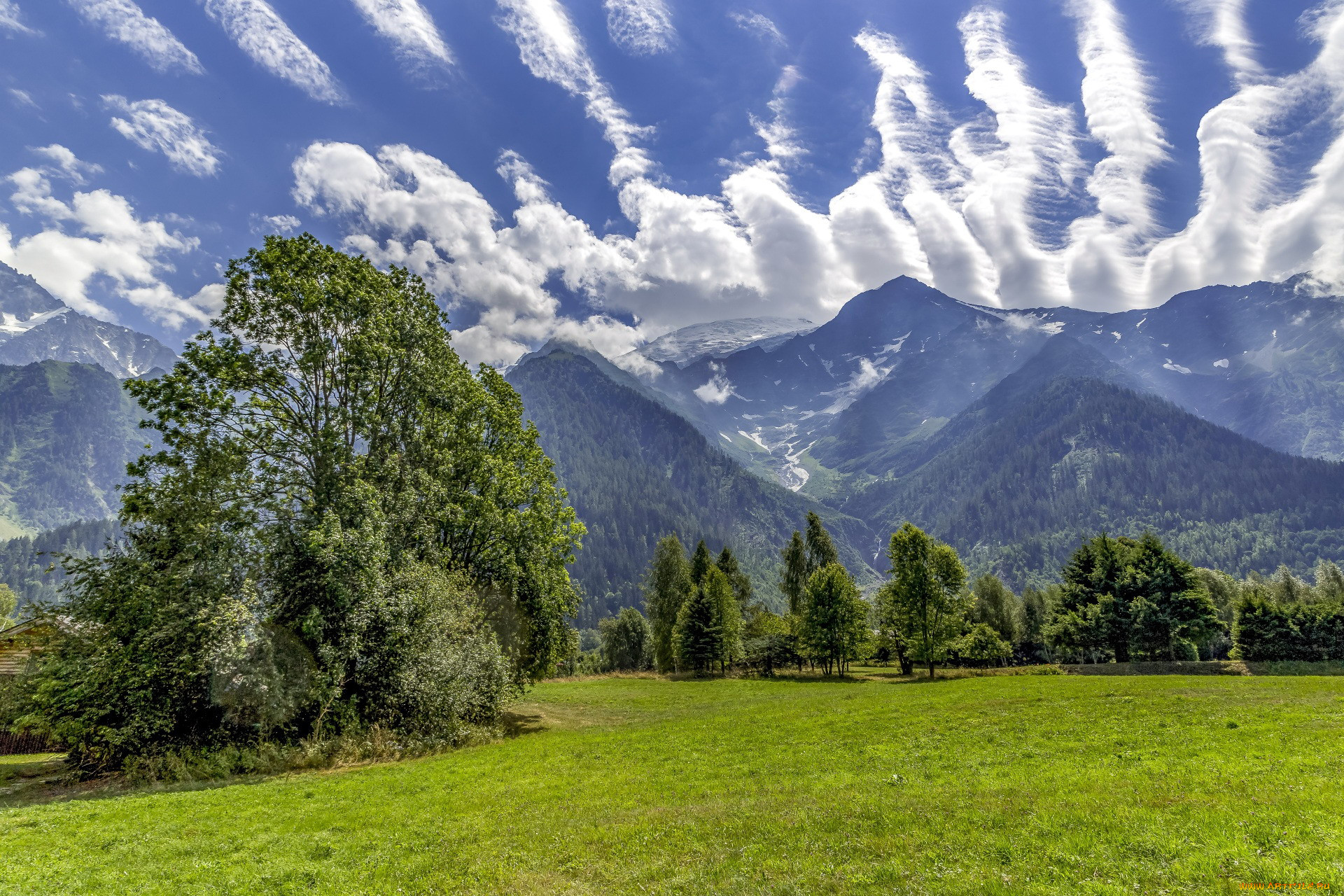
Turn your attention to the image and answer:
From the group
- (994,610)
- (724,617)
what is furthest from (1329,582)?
(724,617)

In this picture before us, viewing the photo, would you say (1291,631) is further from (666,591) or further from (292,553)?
(292,553)

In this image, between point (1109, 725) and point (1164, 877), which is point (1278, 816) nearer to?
point (1164, 877)

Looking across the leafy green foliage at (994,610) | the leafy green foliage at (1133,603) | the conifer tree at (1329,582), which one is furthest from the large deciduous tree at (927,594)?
the conifer tree at (1329,582)

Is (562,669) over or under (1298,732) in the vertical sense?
under

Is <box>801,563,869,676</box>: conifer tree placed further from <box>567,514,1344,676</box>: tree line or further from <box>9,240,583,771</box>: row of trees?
<box>9,240,583,771</box>: row of trees

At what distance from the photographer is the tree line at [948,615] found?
54562 millimetres

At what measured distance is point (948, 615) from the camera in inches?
2170

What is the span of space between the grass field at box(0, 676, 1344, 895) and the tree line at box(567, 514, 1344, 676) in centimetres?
3265

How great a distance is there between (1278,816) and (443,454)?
Result: 3091cm

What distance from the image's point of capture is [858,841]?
10.6 meters

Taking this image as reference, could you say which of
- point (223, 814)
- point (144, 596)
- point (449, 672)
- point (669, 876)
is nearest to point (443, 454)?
point (449, 672)

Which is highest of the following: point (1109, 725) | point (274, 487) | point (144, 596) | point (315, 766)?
point (274, 487)

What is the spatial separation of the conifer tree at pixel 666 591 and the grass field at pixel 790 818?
59.7 metres

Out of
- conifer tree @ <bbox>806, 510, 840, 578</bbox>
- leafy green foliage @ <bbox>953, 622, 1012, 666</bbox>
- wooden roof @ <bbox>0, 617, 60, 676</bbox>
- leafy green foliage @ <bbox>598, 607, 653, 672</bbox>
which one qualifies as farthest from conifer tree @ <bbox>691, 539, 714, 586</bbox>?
wooden roof @ <bbox>0, 617, 60, 676</bbox>
